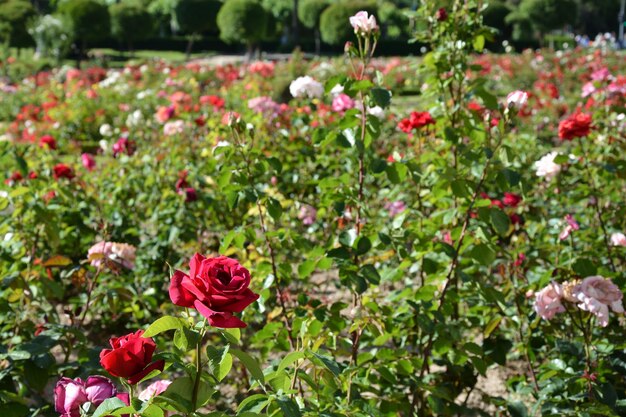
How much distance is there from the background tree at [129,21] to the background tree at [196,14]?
5.51 ft

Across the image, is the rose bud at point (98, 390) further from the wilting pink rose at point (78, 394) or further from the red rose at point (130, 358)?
the red rose at point (130, 358)

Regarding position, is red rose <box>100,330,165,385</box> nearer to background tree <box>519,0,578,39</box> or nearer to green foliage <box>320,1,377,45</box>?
green foliage <box>320,1,377,45</box>

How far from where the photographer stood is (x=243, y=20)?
2519cm

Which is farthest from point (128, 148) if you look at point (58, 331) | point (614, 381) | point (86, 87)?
point (86, 87)

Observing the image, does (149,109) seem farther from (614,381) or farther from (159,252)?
(614,381)

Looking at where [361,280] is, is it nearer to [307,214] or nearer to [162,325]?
[162,325]

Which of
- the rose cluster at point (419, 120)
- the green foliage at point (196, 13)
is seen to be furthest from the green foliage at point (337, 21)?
the rose cluster at point (419, 120)

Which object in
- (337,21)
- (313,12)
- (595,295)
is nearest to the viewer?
(595,295)

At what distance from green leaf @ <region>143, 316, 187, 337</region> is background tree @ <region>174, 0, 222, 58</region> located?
100ft

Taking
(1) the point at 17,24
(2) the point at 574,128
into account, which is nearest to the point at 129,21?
(1) the point at 17,24

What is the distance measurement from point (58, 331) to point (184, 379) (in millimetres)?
846

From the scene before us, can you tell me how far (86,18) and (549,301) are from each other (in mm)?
25632

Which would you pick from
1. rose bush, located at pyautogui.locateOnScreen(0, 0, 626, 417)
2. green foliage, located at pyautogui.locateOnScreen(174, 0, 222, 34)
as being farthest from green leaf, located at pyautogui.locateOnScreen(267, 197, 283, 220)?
green foliage, located at pyautogui.locateOnScreen(174, 0, 222, 34)

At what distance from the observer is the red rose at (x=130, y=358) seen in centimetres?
84
